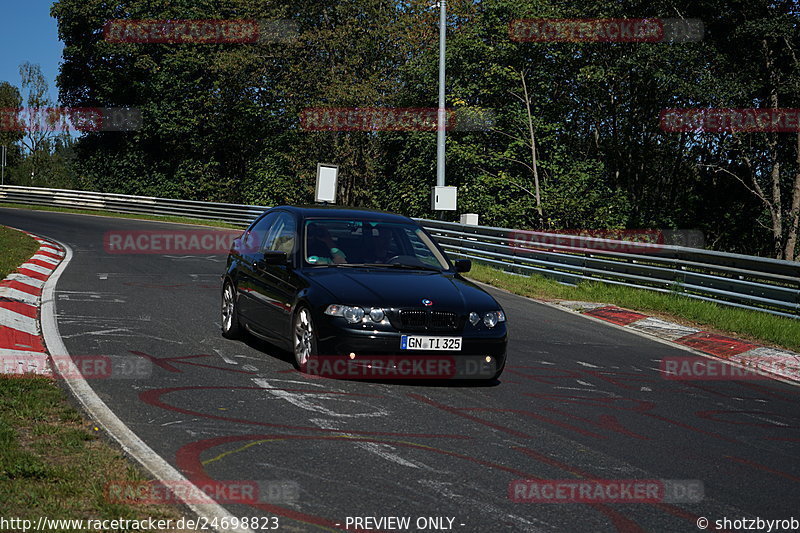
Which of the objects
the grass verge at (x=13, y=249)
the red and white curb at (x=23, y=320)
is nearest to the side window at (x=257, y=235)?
the red and white curb at (x=23, y=320)

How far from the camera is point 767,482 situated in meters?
5.66

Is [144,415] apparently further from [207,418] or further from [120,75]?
[120,75]

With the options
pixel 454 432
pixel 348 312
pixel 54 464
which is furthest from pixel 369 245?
pixel 54 464

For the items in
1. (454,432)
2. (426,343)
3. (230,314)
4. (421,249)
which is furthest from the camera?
(230,314)

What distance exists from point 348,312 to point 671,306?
8.77 meters

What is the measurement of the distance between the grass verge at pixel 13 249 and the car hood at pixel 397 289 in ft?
26.3

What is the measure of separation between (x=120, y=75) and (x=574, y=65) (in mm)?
26623

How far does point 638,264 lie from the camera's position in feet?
→ 55.6

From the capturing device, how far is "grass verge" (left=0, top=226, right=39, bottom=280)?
52.6ft

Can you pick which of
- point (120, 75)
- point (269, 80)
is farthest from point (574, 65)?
point (120, 75)

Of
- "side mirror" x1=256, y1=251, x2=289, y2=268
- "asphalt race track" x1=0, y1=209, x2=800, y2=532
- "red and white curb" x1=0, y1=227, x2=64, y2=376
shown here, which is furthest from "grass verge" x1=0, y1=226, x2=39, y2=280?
"side mirror" x1=256, y1=251, x2=289, y2=268

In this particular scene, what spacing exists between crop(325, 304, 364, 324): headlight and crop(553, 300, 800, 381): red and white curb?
5.40 meters

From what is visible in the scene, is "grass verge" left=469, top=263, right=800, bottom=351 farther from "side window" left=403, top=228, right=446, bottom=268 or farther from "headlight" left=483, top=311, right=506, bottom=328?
"headlight" left=483, top=311, right=506, bottom=328

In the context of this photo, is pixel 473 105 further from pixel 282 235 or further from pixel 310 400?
pixel 310 400
